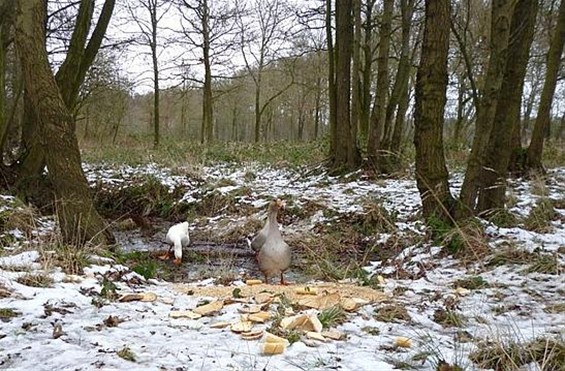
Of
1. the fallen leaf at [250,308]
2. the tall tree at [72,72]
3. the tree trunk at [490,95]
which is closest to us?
the fallen leaf at [250,308]

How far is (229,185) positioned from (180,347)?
322 inches

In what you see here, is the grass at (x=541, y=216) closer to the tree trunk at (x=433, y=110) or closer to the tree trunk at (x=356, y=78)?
the tree trunk at (x=433, y=110)

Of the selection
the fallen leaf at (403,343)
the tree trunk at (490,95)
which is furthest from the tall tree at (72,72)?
the fallen leaf at (403,343)

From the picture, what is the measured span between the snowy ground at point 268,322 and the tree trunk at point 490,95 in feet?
1.96

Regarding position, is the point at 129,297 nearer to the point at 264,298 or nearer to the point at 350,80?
the point at 264,298

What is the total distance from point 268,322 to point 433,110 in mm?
3628

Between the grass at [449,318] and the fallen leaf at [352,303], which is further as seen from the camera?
the fallen leaf at [352,303]

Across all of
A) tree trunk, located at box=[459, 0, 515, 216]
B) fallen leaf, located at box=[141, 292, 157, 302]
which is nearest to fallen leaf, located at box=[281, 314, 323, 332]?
fallen leaf, located at box=[141, 292, 157, 302]

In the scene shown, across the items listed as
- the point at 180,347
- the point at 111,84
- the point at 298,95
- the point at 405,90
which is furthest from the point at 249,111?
the point at 180,347

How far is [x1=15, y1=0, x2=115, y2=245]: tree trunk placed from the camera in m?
5.14

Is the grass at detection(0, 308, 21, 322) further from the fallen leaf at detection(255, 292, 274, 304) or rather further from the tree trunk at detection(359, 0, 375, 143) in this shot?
the tree trunk at detection(359, 0, 375, 143)

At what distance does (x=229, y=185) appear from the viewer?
1088cm

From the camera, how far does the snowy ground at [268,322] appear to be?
2.59 meters

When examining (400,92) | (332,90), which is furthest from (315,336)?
(400,92)
